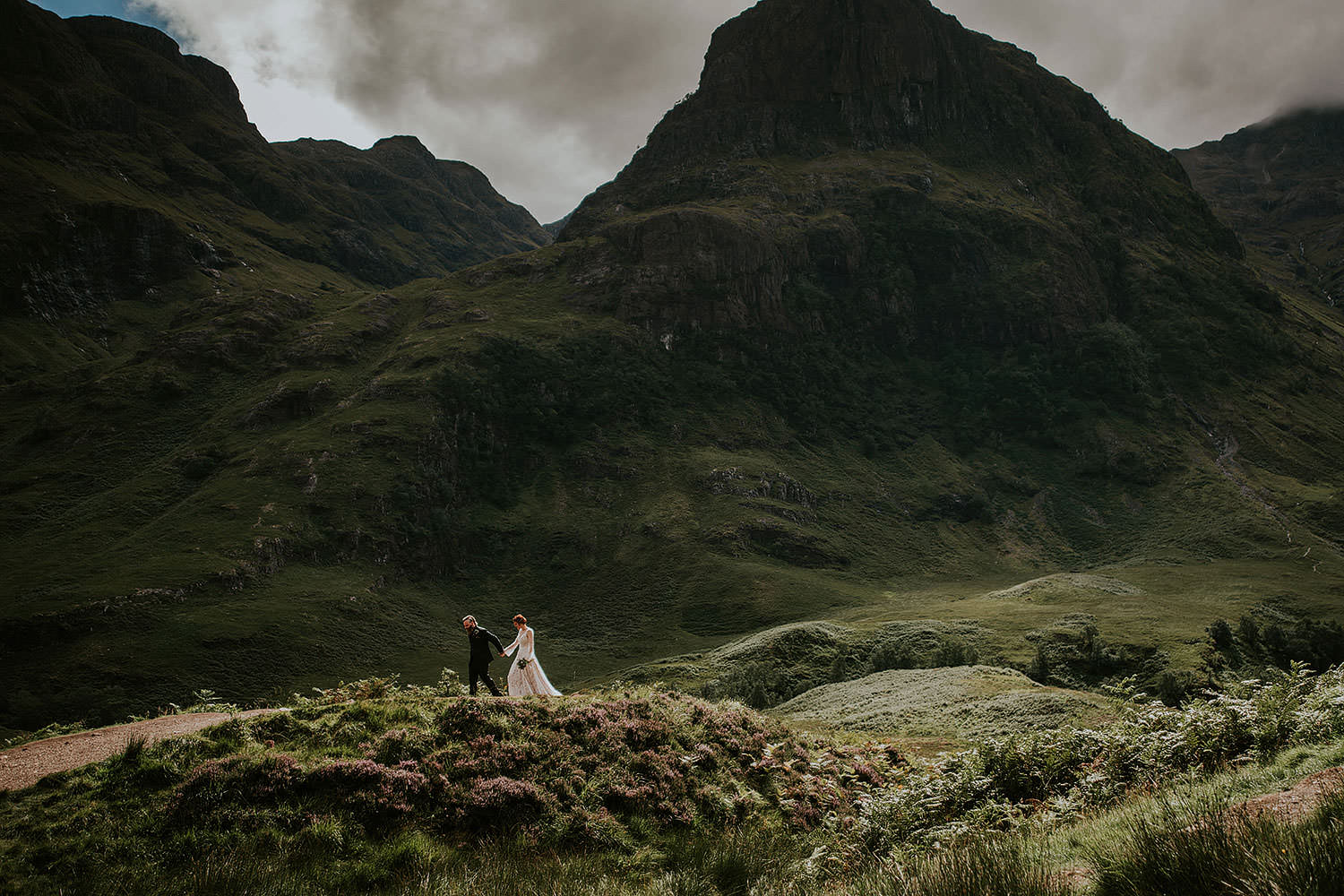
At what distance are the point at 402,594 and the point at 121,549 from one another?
90.8 ft

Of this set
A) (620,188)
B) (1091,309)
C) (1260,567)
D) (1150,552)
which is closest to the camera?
(1260,567)

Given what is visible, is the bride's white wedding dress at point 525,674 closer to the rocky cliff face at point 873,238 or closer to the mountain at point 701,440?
the mountain at point 701,440

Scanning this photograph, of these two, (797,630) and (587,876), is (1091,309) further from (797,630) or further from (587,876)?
(587,876)

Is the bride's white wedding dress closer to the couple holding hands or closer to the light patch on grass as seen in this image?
the couple holding hands

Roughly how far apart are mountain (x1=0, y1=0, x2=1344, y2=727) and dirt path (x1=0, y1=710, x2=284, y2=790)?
97.1ft

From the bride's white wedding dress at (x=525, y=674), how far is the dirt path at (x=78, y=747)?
5.42 meters

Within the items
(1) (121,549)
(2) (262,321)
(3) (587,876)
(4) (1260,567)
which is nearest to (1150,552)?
(4) (1260,567)

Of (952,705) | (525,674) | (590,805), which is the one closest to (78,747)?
(525,674)

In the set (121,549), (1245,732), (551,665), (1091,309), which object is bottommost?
(551,665)

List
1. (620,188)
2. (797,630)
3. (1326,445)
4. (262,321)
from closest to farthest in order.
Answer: (797,630) < (262,321) < (1326,445) < (620,188)

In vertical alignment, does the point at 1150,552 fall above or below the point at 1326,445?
below

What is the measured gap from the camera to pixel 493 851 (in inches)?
437

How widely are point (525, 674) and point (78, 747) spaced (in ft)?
29.6

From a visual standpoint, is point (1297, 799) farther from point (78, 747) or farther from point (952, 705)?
point (952, 705)
